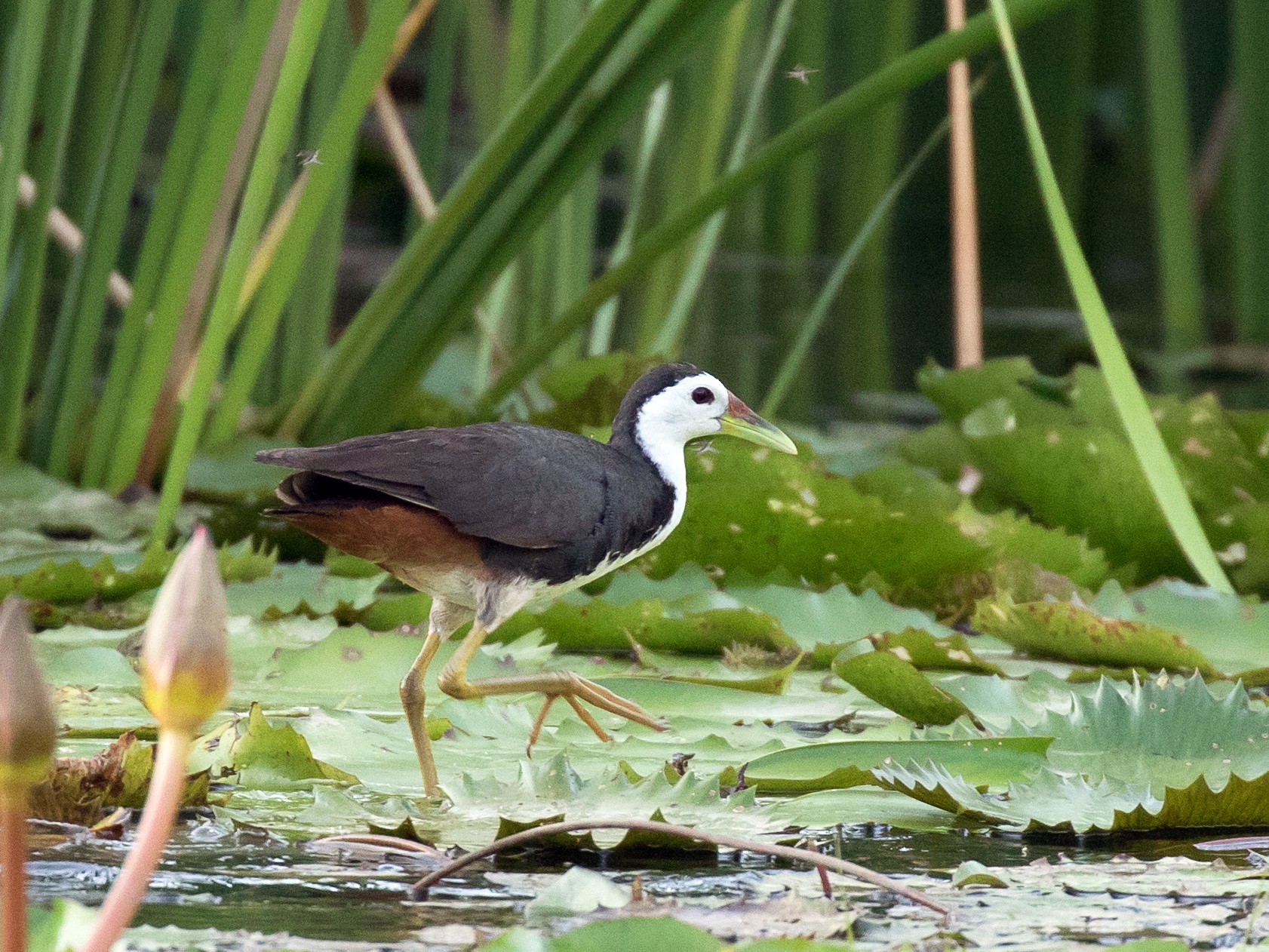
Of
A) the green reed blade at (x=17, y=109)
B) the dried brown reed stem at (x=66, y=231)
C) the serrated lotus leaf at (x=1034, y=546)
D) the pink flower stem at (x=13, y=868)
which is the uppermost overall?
the green reed blade at (x=17, y=109)

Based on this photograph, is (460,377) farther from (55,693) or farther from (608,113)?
(55,693)

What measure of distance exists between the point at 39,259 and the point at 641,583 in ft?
3.80

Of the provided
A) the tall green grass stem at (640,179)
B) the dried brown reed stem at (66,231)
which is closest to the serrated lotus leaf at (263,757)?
the dried brown reed stem at (66,231)

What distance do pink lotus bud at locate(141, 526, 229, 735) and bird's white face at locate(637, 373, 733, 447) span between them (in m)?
1.48

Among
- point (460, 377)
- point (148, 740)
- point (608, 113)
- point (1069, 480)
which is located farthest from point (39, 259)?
point (1069, 480)

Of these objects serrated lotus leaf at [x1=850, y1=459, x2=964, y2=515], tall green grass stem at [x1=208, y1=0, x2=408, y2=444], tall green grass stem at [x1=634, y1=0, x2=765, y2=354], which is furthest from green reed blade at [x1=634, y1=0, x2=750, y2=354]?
tall green grass stem at [x1=208, y1=0, x2=408, y2=444]

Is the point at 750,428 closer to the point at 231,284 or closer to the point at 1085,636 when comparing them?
the point at 1085,636

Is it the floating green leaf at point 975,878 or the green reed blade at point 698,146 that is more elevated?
the green reed blade at point 698,146

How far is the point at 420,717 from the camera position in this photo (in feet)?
5.76

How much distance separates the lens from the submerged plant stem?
1.22 m

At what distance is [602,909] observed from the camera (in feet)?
4.04

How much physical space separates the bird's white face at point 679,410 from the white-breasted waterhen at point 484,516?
4 centimetres

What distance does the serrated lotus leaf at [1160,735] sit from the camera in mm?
1614

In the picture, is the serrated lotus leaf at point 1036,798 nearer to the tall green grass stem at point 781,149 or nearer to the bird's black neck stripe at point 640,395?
the bird's black neck stripe at point 640,395
